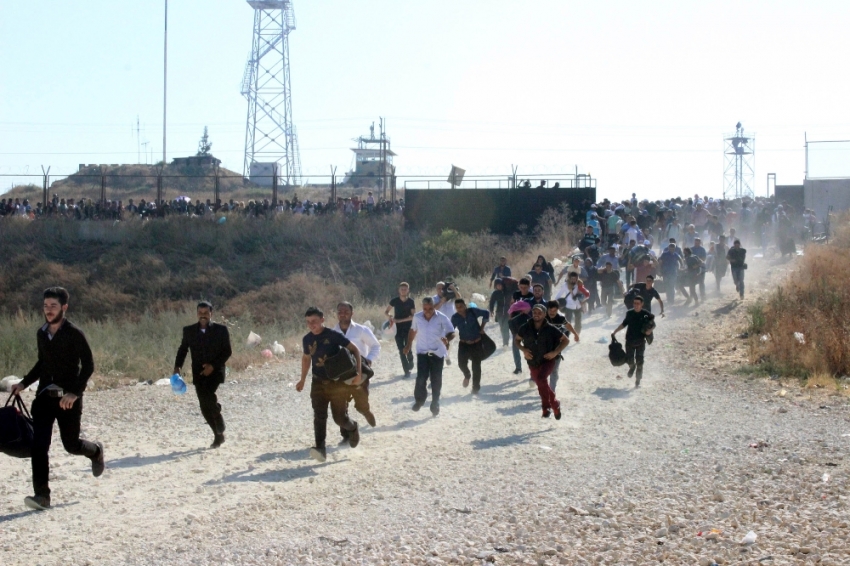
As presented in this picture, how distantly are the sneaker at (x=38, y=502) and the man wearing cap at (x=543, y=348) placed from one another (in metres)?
5.47

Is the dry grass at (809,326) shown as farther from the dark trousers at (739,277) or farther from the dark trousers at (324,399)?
the dark trousers at (324,399)

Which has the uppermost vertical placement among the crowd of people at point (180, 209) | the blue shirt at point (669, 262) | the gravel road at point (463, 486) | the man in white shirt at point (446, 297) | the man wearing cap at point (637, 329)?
the crowd of people at point (180, 209)

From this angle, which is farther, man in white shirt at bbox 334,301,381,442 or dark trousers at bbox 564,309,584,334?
dark trousers at bbox 564,309,584,334

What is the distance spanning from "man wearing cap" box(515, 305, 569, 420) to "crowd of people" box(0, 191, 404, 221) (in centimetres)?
2793

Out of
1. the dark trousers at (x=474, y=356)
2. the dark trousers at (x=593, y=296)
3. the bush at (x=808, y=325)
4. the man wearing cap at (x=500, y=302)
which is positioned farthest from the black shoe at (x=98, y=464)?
the dark trousers at (x=593, y=296)

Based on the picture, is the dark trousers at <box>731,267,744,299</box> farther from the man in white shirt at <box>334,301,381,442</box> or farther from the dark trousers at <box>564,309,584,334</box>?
the man in white shirt at <box>334,301,381,442</box>

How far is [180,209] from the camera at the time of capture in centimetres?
4031

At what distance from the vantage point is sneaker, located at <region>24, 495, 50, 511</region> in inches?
281

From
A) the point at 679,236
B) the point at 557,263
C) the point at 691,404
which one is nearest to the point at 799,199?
the point at 679,236

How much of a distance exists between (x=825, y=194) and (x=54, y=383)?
35739 millimetres

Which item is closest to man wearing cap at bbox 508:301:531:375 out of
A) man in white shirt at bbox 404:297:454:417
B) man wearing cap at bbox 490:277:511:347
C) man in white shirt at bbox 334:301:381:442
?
man in white shirt at bbox 404:297:454:417

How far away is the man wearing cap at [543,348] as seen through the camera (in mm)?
10766

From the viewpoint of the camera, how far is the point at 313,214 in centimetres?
3912

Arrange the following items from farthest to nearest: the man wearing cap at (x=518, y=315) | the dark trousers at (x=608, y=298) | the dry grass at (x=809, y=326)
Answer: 1. the dark trousers at (x=608, y=298)
2. the dry grass at (x=809, y=326)
3. the man wearing cap at (x=518, y=315)
